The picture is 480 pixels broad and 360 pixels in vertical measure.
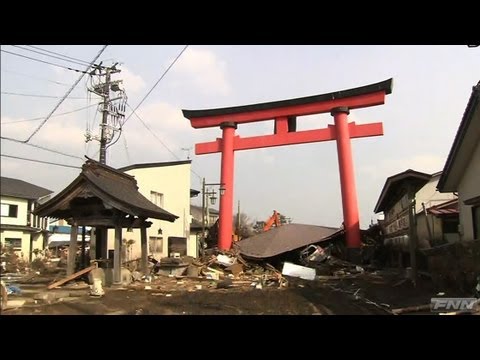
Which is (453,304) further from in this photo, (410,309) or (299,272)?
(299,272)

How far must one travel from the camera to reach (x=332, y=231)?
1816 centimetres

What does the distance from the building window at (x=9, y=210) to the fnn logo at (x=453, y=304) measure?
19.7ft

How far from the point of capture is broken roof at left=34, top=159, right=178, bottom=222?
374 inches

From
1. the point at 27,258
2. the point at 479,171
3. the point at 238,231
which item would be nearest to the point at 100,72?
the point at 27,258

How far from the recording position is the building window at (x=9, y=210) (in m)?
5.59

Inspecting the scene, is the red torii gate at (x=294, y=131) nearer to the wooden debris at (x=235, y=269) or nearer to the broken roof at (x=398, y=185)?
the broken roof at (x=398, y=185)

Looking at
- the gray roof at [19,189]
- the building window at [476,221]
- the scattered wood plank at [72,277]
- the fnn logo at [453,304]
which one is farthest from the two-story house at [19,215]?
the building window at [476,221]

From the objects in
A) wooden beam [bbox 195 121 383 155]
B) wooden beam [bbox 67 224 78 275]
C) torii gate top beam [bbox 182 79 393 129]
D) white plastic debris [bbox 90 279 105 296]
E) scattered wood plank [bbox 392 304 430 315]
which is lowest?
scattered wood plank [bbox 392 304 430 315]

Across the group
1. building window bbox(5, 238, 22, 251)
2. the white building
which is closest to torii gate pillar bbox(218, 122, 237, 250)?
the white building

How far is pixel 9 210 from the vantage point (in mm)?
5730

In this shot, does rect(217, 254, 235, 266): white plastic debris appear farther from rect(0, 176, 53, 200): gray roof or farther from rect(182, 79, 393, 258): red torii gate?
rect(0, 176, 53, 200): gray roof

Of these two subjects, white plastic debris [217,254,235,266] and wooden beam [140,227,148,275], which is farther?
white plastic debris [217,254,235,266]

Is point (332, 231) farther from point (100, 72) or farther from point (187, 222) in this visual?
point (100, 72)

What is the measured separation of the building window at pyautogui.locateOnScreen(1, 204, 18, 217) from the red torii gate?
9086mm
